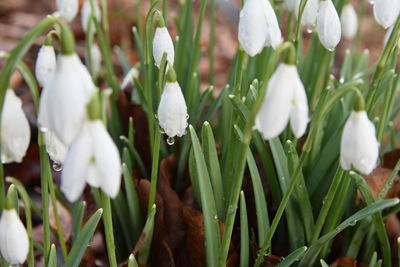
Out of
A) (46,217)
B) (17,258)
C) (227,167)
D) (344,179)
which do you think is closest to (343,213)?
(344,179)

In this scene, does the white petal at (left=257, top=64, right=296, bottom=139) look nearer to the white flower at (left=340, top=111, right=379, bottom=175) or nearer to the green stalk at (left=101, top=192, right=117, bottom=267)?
the white flower at (left=340, top=111, right=379, bottom=175)

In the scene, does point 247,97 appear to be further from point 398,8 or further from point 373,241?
Answer: point 373,241

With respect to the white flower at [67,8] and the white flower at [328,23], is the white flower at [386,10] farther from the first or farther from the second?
the white flower at [67,8]

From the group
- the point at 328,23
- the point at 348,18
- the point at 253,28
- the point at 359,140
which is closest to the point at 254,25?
the point at 253,28

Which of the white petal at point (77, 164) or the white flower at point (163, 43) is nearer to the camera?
the white petal at point (77, 164)

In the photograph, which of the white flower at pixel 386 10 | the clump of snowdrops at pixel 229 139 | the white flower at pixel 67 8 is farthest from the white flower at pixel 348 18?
the white flower at pixel 67 8

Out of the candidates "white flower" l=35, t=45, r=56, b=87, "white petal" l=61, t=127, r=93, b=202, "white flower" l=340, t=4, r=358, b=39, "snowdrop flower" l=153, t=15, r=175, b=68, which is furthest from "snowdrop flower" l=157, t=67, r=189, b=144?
"white flower" l=340, t=4, r=358, b=39

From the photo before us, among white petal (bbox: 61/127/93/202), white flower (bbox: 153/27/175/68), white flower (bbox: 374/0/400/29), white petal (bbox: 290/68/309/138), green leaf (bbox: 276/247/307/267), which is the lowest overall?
green leaf (bbox: 276/247/307/267)
